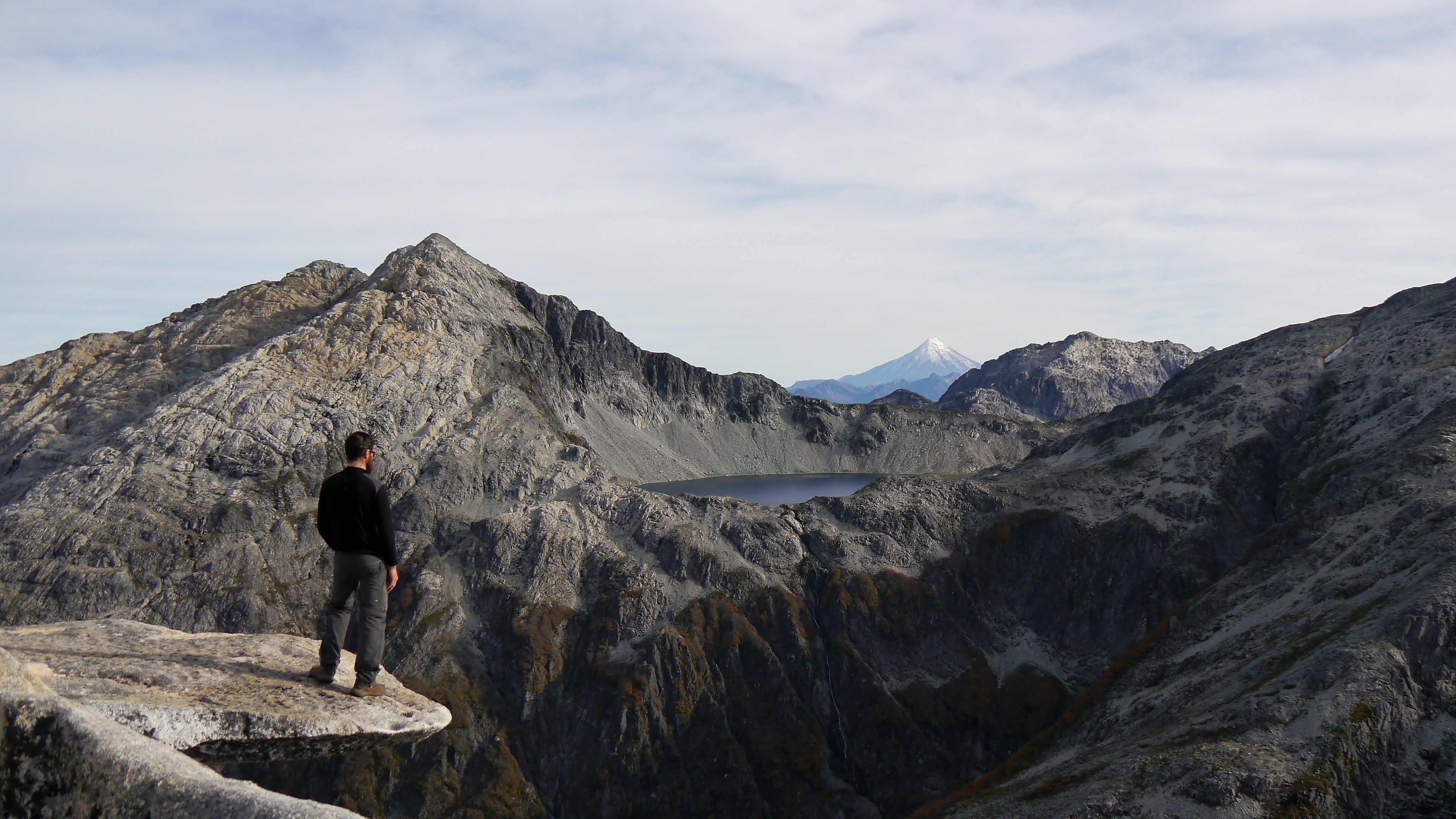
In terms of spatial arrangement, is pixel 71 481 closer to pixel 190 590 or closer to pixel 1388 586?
pixel 190 590

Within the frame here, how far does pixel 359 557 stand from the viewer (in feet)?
44.2

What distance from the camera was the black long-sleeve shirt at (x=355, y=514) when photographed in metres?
13.2

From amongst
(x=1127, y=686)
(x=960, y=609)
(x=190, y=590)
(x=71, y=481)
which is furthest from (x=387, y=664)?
(x=1127, y=686)

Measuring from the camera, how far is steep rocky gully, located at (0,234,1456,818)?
96750 millimetres

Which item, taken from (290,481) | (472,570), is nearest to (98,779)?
(472,570)

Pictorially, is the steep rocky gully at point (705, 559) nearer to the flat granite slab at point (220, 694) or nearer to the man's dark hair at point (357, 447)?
the flat granite slab at point (220, 694)

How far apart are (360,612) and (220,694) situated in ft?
7.14

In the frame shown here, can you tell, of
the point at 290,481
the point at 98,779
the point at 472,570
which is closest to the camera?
the point at 98,779

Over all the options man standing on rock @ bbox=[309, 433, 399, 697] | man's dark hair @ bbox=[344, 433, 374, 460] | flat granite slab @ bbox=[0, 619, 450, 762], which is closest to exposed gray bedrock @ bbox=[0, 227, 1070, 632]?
flat granite slab @ bbox=[0, 619, 450, 762]

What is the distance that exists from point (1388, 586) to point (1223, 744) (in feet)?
75.8

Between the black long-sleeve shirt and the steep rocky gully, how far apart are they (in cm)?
6953

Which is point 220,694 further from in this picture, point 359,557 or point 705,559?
point 705,559

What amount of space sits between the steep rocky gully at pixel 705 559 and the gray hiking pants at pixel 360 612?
226 ft

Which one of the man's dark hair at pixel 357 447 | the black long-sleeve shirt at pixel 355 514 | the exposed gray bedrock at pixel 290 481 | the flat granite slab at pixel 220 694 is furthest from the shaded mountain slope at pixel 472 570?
the man's dark hair at pixel 357 447
